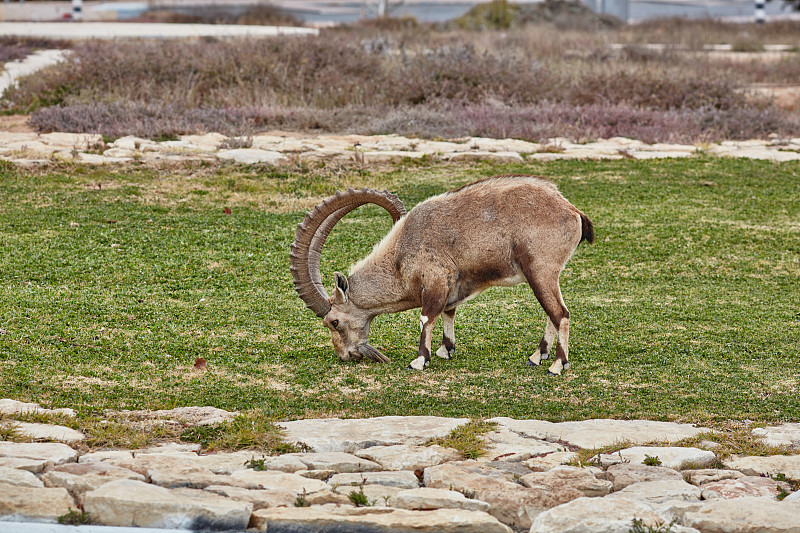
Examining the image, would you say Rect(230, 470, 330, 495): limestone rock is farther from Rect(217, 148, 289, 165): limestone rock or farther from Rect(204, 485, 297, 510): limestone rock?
Rect(217, 148, 289, 165): limestone rock

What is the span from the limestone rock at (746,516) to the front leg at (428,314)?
3.63 meters

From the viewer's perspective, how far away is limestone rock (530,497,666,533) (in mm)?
5367

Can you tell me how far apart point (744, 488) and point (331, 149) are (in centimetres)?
1258

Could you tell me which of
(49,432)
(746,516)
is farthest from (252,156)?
(746,516)

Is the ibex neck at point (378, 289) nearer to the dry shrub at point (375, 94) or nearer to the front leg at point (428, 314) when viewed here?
the front leg at point (428, 314)

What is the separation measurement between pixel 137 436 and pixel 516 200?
3889mm

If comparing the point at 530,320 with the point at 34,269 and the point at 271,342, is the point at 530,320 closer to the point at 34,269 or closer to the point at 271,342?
the point at 271,342

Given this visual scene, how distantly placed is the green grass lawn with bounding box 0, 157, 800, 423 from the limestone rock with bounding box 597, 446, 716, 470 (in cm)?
107

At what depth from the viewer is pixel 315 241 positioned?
29.6 feet

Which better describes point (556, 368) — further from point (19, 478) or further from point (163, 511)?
point (19, 478)

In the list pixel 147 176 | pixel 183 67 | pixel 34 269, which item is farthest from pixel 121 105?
pixel 34 269

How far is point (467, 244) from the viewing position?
350 inches

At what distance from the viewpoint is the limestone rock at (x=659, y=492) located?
580 cm

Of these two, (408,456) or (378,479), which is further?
(408,456)
